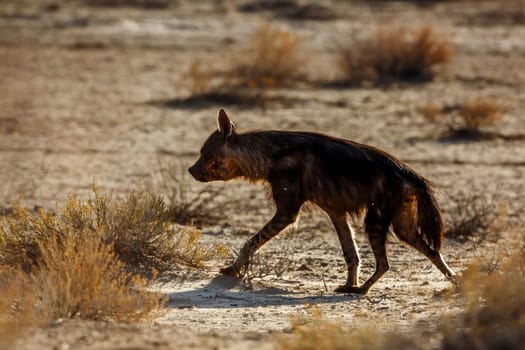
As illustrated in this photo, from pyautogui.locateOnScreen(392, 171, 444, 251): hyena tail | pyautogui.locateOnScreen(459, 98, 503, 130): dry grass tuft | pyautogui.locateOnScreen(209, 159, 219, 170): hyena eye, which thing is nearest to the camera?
pyautogui.locateOnScreen(392, 171, 444, 251): hyena tail

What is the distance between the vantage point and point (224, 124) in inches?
335

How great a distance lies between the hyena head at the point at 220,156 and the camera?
8516 millimetres

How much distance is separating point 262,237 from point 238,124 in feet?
25.5

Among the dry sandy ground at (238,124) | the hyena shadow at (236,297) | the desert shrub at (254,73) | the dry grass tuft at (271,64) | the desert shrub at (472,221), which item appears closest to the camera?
the dry sandy ground at (238,124)

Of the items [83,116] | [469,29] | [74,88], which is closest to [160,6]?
[469,29]

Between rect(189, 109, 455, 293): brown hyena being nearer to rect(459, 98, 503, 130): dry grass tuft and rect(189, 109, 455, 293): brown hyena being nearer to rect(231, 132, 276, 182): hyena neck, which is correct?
rect(231, 132, 276, 182): hyena neck

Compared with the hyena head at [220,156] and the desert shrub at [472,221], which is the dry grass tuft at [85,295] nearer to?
the hyena head at [220,156]

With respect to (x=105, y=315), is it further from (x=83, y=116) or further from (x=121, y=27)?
(x=121, y=27)

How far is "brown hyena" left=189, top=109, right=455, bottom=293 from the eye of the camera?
813 centimetres

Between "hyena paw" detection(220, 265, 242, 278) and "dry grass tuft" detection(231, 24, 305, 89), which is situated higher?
"dry grass tuft" detection(231, 24, 305, 89)

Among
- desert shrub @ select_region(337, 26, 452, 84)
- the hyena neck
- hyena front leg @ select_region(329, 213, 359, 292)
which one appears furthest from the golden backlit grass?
desert shrub @ select_region(337, 26, 452, 84)

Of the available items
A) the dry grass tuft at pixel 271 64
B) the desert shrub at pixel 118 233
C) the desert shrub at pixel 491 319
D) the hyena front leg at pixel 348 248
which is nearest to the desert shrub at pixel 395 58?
the dry grass tuft at pixel 271 64

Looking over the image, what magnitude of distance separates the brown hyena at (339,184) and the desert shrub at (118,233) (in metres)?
0.48

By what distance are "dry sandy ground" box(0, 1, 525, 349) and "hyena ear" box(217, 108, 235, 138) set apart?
3.32ft
